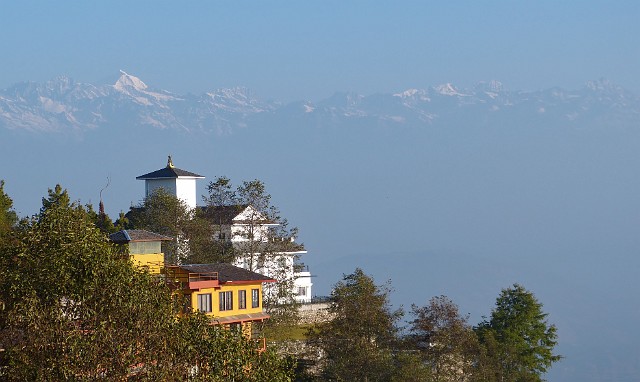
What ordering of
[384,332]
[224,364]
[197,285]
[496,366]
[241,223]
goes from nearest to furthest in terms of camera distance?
1. [224,364]
2. [197,285]
3. [384,332]
4. [496,366]
5. [241,223]

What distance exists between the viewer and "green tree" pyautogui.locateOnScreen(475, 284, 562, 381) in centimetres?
6706

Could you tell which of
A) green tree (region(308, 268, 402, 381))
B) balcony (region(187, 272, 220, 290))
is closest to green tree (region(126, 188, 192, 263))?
balcony (region(187, 272, 220, 290))

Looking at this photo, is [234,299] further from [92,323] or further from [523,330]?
[523,330]

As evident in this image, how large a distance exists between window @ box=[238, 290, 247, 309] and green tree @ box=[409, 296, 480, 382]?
8979 millimetres

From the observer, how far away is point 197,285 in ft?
172

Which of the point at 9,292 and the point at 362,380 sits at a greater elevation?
the point at 9,292

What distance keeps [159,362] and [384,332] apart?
79.6 ft

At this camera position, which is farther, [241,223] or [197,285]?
[241,223]

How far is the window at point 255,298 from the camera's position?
5684cm

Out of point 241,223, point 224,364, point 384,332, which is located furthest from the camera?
point 241,223

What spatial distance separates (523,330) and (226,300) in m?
21.8

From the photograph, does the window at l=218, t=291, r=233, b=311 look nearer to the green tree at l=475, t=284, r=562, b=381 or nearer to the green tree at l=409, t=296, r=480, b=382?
the green tree at l=409, t=296, r=480, b=382

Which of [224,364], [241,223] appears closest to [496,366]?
[241,223]

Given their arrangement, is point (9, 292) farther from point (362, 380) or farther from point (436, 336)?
point (436, 336)
